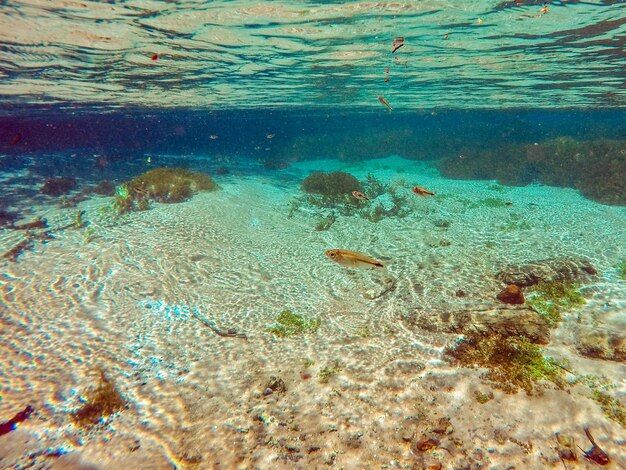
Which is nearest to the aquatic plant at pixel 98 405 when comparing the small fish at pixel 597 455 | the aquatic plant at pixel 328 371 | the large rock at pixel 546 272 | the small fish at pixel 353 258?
the aquatic plant at pixel 328 371

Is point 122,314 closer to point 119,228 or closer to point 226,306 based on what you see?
point 226,306

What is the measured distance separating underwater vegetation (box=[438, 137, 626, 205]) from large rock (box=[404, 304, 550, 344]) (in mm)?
15990

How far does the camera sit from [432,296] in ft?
23.7

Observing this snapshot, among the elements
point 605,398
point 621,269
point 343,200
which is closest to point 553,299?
point 621,269

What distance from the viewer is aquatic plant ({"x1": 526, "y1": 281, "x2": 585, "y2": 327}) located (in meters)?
5.95

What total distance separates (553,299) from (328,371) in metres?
5.19

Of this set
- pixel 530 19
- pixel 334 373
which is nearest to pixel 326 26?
pixel 530 19

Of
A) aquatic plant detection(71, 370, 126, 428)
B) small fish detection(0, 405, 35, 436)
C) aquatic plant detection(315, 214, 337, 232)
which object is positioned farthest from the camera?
aquatic plant detection(315, 214, 337, 232)

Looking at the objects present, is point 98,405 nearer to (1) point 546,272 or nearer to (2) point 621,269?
(1) point 546,272

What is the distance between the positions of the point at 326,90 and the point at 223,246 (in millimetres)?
17592

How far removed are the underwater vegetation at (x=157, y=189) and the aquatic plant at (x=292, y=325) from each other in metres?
9.42

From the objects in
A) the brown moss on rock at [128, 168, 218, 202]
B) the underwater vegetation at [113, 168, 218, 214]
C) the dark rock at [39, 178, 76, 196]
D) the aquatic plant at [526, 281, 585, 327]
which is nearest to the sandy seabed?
the aquatic plant at [526, 281, 585, 327]

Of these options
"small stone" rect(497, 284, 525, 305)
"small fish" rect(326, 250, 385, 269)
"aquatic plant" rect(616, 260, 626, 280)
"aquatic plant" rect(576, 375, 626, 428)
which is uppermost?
"small fish" rect(326, 250, 385, 269)

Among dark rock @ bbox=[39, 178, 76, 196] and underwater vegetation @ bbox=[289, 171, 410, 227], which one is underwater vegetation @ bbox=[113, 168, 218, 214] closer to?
dark rock @ bbox=[39, 178, 76, 196]
